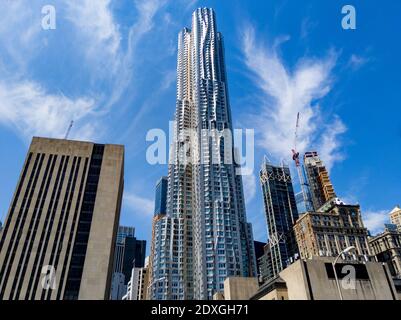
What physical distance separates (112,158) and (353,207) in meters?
113

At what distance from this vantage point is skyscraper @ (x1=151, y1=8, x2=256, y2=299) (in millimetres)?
141375

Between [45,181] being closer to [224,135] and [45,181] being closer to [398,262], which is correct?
[224,135]

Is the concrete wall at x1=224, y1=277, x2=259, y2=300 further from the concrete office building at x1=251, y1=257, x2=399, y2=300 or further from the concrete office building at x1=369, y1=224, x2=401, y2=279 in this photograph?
the concrete office building at x1=369, y1=224, x2=401, y2=279

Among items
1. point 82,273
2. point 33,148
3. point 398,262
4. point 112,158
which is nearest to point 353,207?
point 398,262

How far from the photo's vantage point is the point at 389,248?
151 metres

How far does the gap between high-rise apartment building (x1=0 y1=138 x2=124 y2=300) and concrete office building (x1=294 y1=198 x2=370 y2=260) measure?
85.3 metres

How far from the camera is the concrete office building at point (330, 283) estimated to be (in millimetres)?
58166

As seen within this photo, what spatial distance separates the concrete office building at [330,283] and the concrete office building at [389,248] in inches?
3796

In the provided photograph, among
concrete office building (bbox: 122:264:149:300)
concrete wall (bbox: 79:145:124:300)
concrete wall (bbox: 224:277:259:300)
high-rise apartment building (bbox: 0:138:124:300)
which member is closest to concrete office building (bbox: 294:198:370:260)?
concrete wall (bbox: 224:277:259:300)

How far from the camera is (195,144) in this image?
184125 mm

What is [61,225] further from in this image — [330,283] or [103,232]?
[330,283]

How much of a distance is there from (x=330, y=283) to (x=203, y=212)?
99608mm
